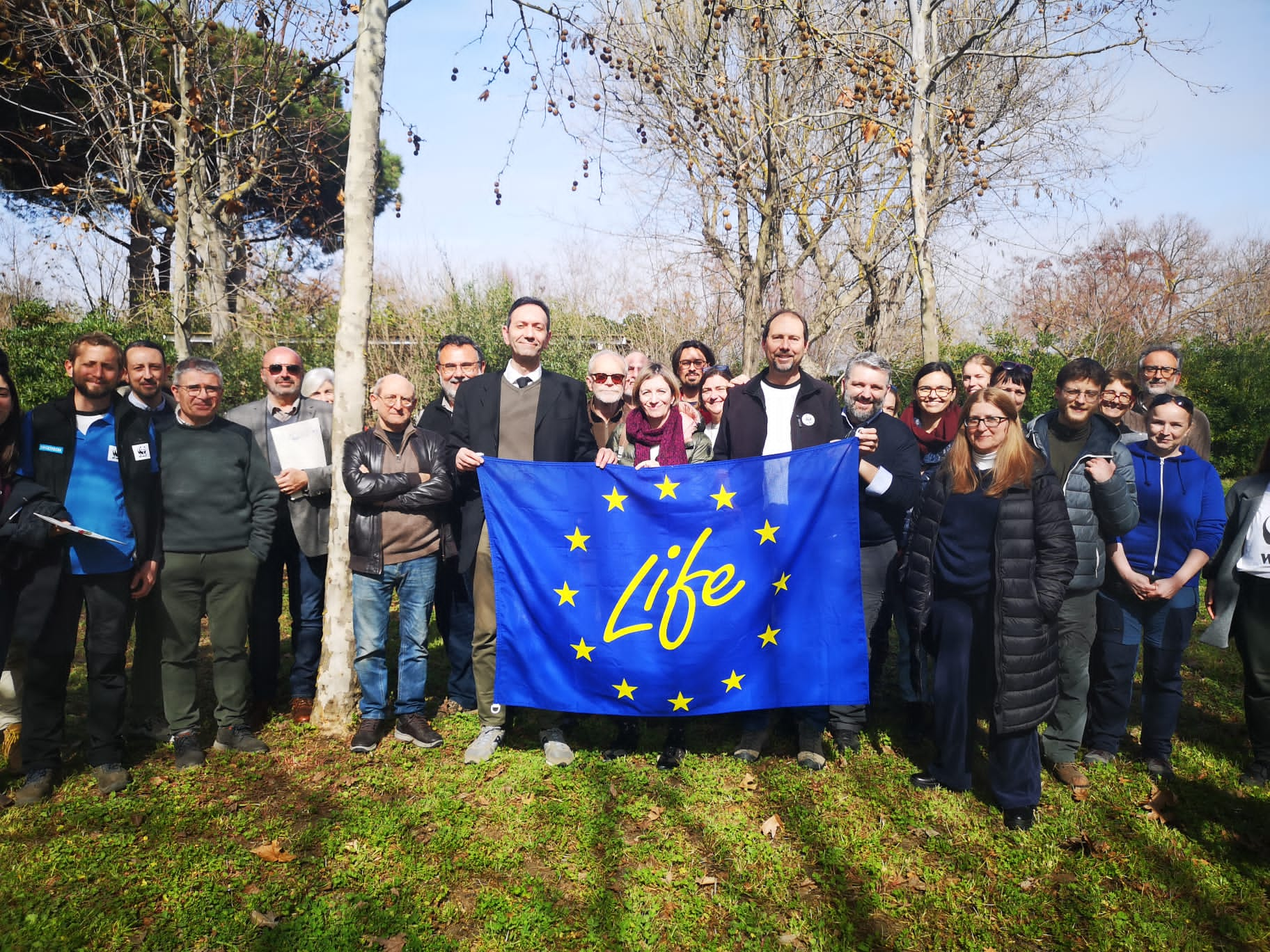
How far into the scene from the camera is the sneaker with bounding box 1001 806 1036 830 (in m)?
3.88

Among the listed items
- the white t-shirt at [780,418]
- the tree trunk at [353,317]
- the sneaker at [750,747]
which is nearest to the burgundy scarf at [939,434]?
the white t-shirt at [780,418]

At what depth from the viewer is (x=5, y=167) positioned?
1466 centimetres

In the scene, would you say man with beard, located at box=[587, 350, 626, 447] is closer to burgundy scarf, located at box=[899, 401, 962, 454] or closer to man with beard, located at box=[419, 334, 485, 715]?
man with beard, located at box=[419, 334, 485, 715]

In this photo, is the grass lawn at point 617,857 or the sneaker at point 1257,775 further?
the sneaker at point 1257,775

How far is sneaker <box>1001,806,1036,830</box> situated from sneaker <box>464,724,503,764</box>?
8.98 ft

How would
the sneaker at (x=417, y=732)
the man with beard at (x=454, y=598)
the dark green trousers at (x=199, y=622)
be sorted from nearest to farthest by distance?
the dark green trousers at (x=199, y=622) < the sneaker at (x=417, y=732) < the man with beard at (x=454, y=598)

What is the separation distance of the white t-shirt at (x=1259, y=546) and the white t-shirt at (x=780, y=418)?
8.39ft

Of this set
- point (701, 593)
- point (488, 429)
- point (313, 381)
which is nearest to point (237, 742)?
point (488, 429)

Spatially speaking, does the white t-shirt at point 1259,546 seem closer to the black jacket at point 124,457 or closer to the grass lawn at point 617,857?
the grass lawn at point 617,857

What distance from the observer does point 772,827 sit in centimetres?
396

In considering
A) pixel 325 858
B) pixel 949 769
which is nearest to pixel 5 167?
pixel 325 858

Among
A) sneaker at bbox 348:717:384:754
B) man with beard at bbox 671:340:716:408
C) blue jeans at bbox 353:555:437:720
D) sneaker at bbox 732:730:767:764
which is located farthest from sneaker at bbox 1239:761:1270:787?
sneaker at bbox 348:717:384:754

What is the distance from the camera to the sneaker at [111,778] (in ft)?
13.6

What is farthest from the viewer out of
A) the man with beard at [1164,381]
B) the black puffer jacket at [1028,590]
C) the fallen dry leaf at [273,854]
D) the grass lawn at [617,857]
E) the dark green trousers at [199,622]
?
the man with beard at [1164,381]
